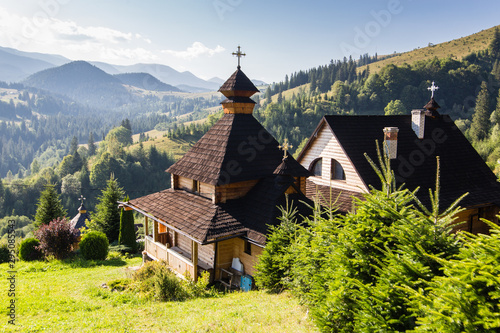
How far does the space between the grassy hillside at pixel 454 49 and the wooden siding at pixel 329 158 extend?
17269 centimetres

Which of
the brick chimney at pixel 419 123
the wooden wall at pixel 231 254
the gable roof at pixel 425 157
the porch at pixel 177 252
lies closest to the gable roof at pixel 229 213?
the porch at pixel 177 252

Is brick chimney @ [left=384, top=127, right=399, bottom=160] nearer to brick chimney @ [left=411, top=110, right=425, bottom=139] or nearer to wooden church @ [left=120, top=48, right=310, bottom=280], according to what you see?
brick chimney @ [left=411, top=110, right=425, bottom=139]

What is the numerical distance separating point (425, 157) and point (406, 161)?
5.36 feet

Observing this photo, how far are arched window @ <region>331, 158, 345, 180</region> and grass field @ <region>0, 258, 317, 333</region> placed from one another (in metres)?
9.91

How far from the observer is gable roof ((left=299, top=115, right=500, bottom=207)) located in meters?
18.4

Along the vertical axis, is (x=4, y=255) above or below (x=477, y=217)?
below

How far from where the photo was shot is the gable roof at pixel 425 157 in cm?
1842

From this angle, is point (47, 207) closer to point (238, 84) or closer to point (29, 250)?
point (29, 250)

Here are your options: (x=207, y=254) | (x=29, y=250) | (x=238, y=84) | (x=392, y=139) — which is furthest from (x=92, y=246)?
(x=392, y=139)

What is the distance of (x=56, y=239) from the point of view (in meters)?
20.7

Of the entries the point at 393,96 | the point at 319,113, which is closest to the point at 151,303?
the point at 319,113

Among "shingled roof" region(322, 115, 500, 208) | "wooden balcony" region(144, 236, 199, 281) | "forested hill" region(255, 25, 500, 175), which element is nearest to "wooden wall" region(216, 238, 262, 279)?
"wooden balcony" region(144, 236, 199, 281)

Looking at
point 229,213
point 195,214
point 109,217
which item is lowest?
point 109,217

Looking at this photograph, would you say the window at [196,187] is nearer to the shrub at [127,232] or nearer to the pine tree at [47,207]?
the shrub at [127,232]
